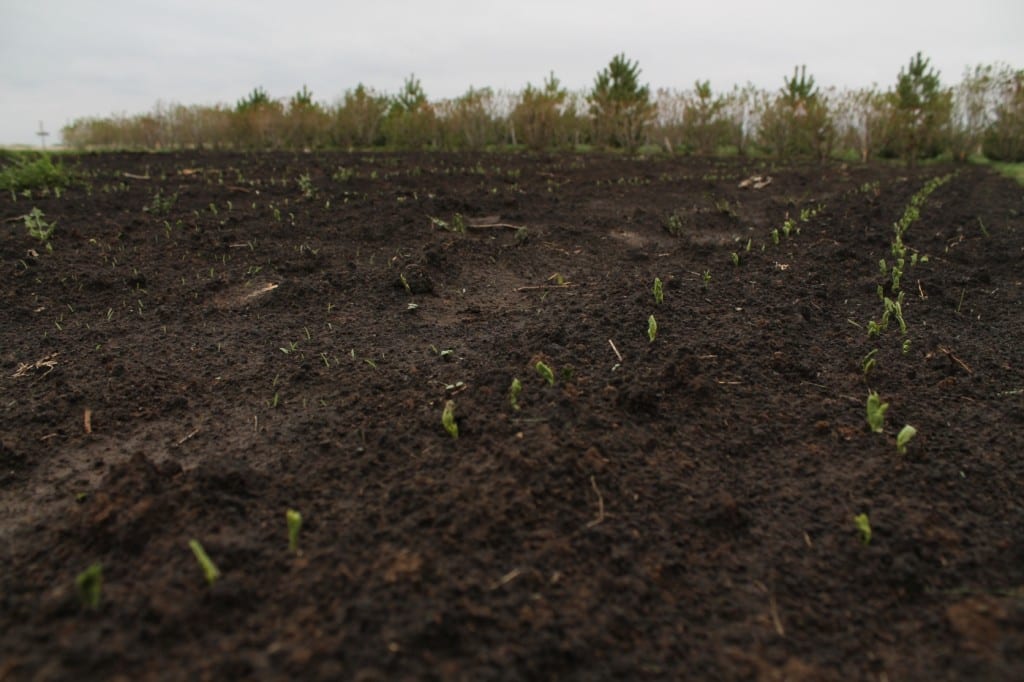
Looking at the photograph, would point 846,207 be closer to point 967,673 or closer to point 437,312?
point 437,312

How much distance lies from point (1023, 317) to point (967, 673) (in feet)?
10.8

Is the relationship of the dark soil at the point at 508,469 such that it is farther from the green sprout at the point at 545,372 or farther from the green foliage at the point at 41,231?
the green foliage at the point at 41,231

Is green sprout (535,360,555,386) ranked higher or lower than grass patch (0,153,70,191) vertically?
lower

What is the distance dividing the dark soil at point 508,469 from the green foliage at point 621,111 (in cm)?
1575

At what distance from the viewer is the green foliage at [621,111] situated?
19.4m

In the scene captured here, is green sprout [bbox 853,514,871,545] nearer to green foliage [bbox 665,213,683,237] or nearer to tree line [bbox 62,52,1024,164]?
green foliage [bbox 665,213,683,237]

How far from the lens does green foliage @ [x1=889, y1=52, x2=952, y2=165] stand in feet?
53.0

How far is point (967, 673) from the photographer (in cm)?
145

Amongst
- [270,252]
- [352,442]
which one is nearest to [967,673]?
[352,442]

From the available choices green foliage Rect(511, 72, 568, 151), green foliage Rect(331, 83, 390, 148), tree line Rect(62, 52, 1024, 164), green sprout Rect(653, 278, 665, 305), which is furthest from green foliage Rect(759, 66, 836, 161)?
green sprout Rect(653, 278, 665, 305)

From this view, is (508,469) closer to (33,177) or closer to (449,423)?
(449,423)

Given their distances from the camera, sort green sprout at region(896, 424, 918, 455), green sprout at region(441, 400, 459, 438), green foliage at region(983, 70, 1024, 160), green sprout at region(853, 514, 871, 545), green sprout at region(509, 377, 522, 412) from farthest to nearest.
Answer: green foliage at region(983, 70, 1024, 160), green sprout at region(509, 377, 522, 412), green sprout at region(441, 400, 459, 438), green sprout at region(896, 424, 918, 455), green sprout at region(853, 514, 871, 545)

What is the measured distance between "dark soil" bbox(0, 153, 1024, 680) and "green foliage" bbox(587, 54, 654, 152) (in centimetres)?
1575

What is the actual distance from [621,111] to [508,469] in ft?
63.0
